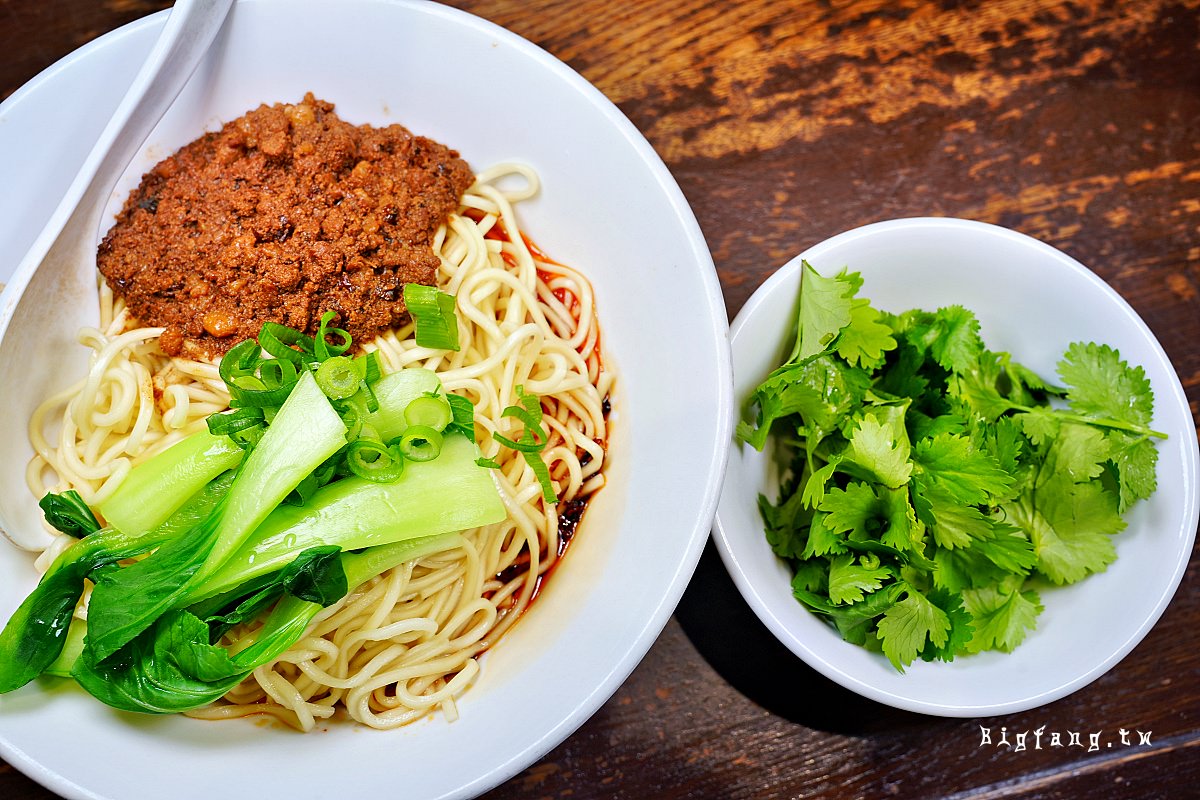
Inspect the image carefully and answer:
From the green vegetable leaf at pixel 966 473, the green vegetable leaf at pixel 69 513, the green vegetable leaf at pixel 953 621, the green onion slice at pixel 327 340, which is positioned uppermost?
the green onion slice at pixel 327 340

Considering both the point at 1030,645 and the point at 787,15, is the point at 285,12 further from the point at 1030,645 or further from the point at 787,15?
the point at 1030,645

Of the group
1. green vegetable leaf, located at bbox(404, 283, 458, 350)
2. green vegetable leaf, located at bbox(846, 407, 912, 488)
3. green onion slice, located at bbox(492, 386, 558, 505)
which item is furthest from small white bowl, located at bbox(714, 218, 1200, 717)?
green vegetable leaf, located at bbox(404, 283, 458, 350)

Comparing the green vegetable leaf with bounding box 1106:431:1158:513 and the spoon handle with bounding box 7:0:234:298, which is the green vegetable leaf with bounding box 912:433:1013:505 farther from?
the spoon handle with bounding box 7:0:234:298

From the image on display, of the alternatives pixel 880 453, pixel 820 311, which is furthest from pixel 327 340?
pixel 880 453

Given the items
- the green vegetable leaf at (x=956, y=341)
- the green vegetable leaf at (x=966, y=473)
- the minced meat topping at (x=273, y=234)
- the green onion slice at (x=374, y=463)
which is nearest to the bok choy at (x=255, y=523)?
the green onion slice at (x=374, y=463)

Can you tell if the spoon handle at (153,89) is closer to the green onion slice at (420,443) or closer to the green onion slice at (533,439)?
the green onion slice at (420,443)

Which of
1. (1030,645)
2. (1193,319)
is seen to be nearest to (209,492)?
(1030,645)

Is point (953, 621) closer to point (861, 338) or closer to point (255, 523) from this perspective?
point (861, 338)
